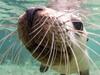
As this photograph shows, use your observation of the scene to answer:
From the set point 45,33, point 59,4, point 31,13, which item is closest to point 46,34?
point 45,33

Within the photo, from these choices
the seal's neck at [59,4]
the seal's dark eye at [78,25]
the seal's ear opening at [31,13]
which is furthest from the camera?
the seal's neck at [59,4]

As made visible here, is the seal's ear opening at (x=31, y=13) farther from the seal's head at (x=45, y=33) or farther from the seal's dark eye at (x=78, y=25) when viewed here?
the seal's dark eye at (x=78, y=25)

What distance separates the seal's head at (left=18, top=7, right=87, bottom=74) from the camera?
11.5ft

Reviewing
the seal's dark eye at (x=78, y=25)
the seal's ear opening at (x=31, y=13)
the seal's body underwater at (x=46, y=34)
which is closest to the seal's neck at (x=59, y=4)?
the seal's dark eye at (x=78, y=25)

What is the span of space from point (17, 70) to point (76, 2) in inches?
527

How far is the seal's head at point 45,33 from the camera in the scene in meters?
3.50

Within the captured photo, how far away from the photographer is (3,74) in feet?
70.7

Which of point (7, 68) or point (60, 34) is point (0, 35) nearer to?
point (7, 68)

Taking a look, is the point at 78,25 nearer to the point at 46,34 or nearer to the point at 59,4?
the point at 46,34

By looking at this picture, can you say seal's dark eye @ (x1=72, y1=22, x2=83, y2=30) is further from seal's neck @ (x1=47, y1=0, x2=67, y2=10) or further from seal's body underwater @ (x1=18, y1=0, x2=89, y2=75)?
seal's neck @ (x1=47, y1=0, x2=67, y2=10)

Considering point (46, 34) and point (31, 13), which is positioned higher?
point (31, 13)

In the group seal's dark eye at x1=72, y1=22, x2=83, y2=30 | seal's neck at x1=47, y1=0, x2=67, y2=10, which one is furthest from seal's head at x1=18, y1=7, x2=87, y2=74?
seal's neck at x1=47, y1=0, x2=67, y2=10

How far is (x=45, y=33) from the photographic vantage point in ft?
11.6

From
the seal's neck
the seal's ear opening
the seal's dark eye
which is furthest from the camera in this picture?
the seal's neck
